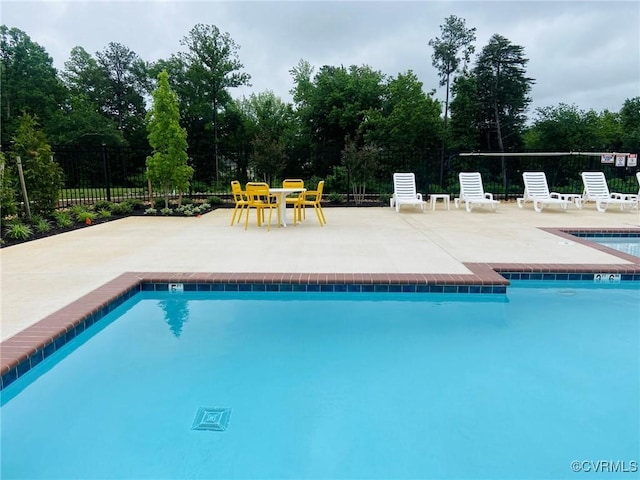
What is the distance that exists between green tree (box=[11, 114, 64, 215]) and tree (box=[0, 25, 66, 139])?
58.9 feet

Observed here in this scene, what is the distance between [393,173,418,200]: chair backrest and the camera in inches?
414

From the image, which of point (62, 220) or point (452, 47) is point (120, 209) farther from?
point (452, 47)

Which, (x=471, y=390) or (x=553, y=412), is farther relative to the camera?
(x=471, y=390)

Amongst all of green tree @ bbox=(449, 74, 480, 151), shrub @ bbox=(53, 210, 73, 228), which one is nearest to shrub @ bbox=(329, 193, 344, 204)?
shrub @ bbox=(53, 210, 73, 228)

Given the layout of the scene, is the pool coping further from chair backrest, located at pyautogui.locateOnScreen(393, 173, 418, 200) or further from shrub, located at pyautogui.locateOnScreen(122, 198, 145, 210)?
shrub, located at pyautogui.locateOnScreen(122, 198, 145, 210)

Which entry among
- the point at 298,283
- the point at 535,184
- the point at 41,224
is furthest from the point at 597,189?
the point at 41,224

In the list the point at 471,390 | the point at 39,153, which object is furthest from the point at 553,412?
the point at 39,153

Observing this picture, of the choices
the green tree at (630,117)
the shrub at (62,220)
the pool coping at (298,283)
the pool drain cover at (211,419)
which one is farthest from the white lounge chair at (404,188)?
the green tree at (630,117)

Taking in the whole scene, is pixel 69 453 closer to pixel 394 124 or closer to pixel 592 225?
pixel 592 225

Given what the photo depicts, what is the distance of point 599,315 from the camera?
3969mm

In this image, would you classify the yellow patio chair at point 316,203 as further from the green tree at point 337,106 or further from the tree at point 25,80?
the tree at point 25,80

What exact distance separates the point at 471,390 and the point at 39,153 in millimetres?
7871

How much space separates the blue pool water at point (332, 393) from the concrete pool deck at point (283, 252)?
61 cm

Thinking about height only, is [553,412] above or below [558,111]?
below
